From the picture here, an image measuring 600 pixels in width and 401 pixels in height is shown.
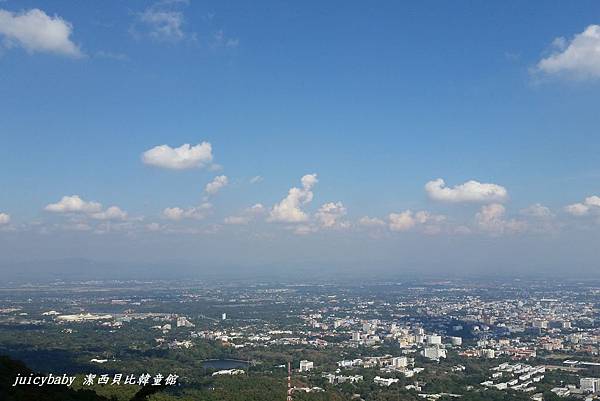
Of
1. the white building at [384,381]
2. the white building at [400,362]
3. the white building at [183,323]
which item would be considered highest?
the white building at [183,323]

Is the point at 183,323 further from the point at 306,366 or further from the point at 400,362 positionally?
the point at 400,362

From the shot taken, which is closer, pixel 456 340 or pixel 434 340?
pixel 434 340

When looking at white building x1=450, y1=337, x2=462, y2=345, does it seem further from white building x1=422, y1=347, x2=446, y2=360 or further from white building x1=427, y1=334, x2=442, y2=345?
white building x1=422, y1=347, x2=446, y2=360

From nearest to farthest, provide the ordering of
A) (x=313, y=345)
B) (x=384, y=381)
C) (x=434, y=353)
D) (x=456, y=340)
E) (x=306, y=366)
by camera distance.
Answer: (x=384, y=381)
(x=306, y=366)
(x=434, y=353)
(x=313, y=345)
(x=456, y=340)

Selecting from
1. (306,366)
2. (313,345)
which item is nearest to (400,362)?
(306,366)

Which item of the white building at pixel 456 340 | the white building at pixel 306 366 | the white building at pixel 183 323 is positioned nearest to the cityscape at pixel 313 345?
the white building at pixel 306 366

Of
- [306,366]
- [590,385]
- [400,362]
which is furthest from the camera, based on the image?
[400,362]

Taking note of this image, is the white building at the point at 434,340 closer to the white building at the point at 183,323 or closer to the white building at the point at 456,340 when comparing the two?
the white building at the point at 456,340

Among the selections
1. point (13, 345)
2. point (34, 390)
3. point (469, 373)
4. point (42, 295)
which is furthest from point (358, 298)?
point (34, 390)

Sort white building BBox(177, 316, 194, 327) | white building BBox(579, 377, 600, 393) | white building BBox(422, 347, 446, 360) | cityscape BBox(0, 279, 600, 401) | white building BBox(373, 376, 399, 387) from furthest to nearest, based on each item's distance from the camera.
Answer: white building BBox(177, 316, 194, 327) < white building BBox(422, 347, 446, 360) < white building BBox(373, 376, 399, 387) < white building BBox(579, 377, 600, 393) < cityscape BBox(0, 279, 600, 401)

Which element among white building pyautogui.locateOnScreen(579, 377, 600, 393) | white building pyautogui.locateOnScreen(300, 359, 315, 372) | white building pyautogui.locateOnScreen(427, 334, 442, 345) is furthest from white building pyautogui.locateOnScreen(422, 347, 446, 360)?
white building pyautogui.locateOnScreen(579, 377, 600, 393)

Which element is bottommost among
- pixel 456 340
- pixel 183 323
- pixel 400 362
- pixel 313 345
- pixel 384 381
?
pixel 384 381
